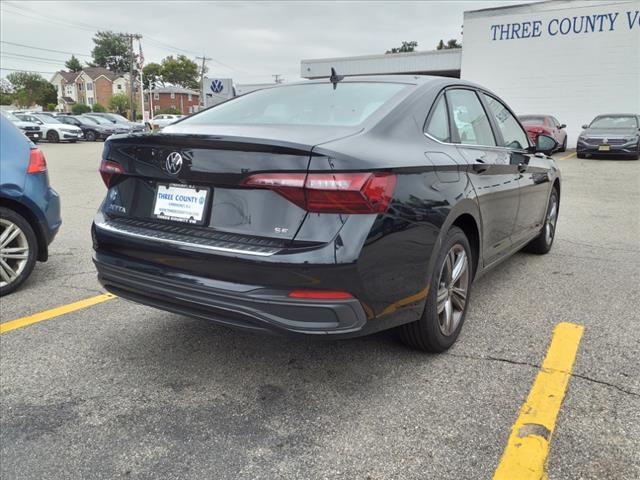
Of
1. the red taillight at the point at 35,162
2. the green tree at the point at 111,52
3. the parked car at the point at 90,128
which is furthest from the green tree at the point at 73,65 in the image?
the red taillight at the point at 35,162

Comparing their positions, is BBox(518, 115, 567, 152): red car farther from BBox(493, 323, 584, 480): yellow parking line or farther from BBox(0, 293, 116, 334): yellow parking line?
BBox(0, 293, 116, 334): yellow parking line

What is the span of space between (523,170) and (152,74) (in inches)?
4014

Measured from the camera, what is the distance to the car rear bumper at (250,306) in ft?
7.57

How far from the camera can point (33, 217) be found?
4.39 metres

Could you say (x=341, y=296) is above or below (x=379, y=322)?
above

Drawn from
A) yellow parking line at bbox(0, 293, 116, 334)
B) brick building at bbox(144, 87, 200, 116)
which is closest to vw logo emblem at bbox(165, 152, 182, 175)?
yellow parking line at bbox(0, 293, 116, 334)

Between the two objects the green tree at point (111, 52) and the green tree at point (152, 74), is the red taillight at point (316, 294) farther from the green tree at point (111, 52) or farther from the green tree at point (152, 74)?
the green tree at point (111, 52)

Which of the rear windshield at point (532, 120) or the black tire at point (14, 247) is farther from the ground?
the rear windshield at point (532, 120)

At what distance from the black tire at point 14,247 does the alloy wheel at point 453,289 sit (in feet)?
10.7

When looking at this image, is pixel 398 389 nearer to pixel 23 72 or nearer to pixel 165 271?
pixel 165 271

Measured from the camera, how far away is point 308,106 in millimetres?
3131

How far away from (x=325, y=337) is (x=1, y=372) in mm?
1886

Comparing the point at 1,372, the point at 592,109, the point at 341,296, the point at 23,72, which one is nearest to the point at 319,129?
the point at 341,296

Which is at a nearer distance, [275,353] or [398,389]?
[398,389]
